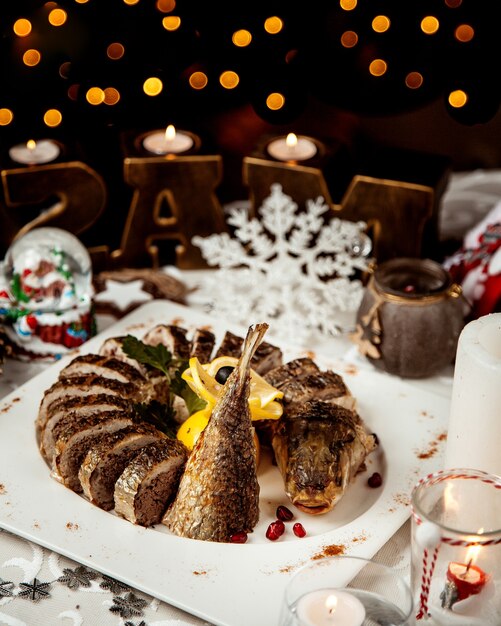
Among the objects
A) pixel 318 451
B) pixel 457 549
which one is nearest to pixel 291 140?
pixel 318 451

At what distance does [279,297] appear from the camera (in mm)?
2432

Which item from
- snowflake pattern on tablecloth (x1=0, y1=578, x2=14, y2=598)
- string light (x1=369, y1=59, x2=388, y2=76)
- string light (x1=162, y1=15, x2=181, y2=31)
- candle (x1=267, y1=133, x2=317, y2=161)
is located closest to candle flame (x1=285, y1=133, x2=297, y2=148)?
candle (x1=267, y1=133, x2=317, y2=161)

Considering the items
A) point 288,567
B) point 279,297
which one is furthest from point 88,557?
point 279,297

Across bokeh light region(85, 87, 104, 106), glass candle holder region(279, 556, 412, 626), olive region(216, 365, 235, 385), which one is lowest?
glass candle holder region(279, 556, 412, 626)

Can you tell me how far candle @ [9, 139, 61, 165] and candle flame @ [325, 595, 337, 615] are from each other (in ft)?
4.96

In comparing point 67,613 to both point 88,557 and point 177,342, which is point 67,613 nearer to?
point 88,557

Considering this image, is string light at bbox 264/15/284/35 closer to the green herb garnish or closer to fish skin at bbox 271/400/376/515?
the green herb garnish

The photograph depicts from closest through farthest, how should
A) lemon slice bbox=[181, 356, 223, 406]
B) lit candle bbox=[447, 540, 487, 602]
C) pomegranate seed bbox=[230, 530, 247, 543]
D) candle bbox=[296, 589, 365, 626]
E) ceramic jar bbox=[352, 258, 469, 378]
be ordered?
candle bbox=[296, 589, 365, 626] < lit candle bbox=[447, 540, 487, 602] < pomegranate seed bbox=[230, 530, 247, 543] < lemon slice bbox=[181, 356, 223, 406] < ceramic jar bbox=[352, 258, 469, 378]

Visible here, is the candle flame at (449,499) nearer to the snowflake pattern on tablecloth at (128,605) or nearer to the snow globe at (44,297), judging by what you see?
the snowflake pattern on tablecloth at (128,605)

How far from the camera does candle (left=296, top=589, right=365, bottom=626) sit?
1360mm

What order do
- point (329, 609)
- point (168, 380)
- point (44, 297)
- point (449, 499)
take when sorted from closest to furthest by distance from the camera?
point (329, 609) < point (449, 499) < point (168, 380) < point (44, 297)

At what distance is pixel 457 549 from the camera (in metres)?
1.43

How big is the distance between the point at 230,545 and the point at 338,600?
32 centimetres

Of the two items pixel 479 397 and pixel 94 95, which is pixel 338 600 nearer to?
pixel 479 397
